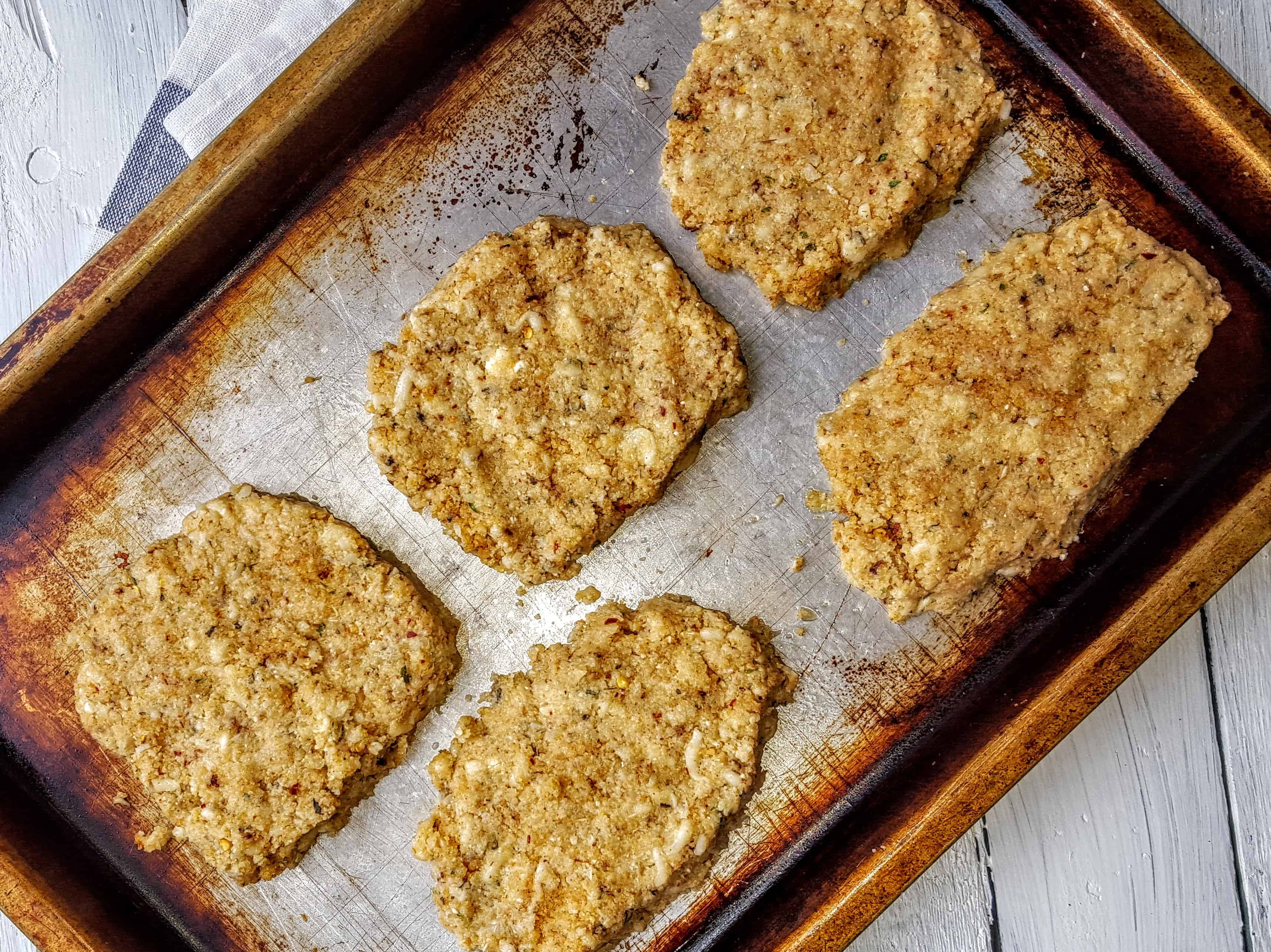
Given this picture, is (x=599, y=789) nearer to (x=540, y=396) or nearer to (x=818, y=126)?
(x=540, y=396)

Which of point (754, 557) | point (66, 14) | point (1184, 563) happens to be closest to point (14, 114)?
point (66, 14)

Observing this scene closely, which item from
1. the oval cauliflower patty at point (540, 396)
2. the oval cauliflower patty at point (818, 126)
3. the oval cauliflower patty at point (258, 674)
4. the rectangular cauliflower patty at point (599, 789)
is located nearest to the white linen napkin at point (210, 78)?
the oval cauliflower patty at point (540, 396)

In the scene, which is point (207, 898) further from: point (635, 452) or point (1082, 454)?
point (1082, 454)

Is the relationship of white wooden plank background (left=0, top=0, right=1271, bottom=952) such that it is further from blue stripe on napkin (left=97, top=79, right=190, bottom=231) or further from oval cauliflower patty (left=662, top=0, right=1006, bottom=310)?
blue stripe on napkin (left=97, top=79, right=190, bottom=231)

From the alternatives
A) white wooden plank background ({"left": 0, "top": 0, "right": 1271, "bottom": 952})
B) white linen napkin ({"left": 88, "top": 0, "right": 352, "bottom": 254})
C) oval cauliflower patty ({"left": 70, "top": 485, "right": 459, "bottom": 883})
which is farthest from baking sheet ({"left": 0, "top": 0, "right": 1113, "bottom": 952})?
white wooden plank background ({"left": 0, "top": 0, "right": 1271, "bottom": 952})

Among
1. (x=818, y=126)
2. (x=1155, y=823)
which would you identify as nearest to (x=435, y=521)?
(x=818, y=126)

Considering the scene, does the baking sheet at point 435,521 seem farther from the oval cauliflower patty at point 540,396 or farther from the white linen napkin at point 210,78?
the white linen napkin at point 210,78

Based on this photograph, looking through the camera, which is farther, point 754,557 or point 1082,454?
point 754,557
